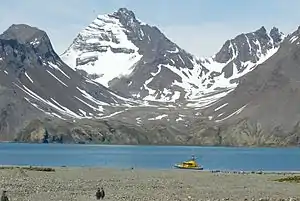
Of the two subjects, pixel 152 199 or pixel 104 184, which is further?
pixel 104 184

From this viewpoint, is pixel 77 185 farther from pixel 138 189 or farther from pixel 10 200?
pixel 10 200

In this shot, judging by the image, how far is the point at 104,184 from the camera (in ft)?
164

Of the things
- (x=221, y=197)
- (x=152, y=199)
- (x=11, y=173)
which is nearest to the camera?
(x=152, y=199)

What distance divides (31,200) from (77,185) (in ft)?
41.6

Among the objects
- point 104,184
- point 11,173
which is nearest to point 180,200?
point 104,184

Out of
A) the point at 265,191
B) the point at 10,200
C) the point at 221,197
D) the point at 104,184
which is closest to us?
the point at 10,200

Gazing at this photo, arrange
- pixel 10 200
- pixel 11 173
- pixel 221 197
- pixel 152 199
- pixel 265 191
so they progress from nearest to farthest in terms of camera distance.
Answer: pixel 10 200 → pixel 152 199 → pixel 221 197 → pixel 265 191 → pixel 11 173

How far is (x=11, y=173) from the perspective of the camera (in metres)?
55.7

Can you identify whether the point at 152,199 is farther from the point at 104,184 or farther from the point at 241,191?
the point at 104,184

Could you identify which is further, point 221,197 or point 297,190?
point 297,190

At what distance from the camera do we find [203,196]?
39.8 meters

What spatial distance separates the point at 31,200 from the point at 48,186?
10.2 m

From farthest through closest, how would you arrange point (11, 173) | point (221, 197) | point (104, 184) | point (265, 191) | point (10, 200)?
point (11, 173) → point (104, 184) → point (265, 191) → point (221, 197) → point (10, 200)

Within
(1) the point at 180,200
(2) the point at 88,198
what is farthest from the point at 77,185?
(1) the point at 180,200
